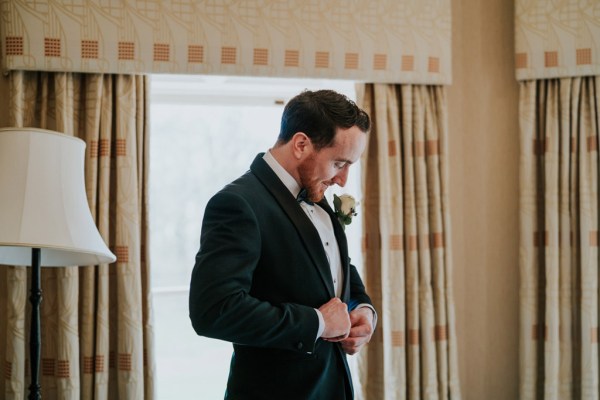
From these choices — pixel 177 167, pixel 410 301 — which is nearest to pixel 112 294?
pixel 177 167

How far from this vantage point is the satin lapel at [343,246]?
1896 millimetres

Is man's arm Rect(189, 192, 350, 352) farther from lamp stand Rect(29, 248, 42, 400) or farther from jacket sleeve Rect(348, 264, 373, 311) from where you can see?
lamp stand Rect(29, 248, 42, 400)

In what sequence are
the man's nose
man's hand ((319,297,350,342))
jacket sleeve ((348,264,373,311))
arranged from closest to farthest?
man's hand ((319,297,350,342))
the man's nose
jacket sleeve ((348,264,373,311))

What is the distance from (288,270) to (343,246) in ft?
0.91

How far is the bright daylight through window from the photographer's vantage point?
3.22 metres

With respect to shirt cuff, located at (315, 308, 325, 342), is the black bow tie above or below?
above

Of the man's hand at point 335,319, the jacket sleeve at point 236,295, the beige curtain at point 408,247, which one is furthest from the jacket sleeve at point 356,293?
the beige curtain at point 408,247

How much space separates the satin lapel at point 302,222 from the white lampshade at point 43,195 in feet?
2.62

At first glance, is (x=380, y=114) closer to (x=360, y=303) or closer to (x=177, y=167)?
(x=177, y=167)

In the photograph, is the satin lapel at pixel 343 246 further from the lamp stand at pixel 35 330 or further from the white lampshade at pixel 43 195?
the lamp stand at pixel 35 330

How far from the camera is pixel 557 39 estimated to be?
3.21 metres

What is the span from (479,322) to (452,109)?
1102 millimetres

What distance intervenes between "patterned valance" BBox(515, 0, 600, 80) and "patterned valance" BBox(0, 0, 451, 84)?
389mm

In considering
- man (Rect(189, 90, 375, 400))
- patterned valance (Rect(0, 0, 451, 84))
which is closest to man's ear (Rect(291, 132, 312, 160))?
man (Rect(189, 90, 375, 400))
